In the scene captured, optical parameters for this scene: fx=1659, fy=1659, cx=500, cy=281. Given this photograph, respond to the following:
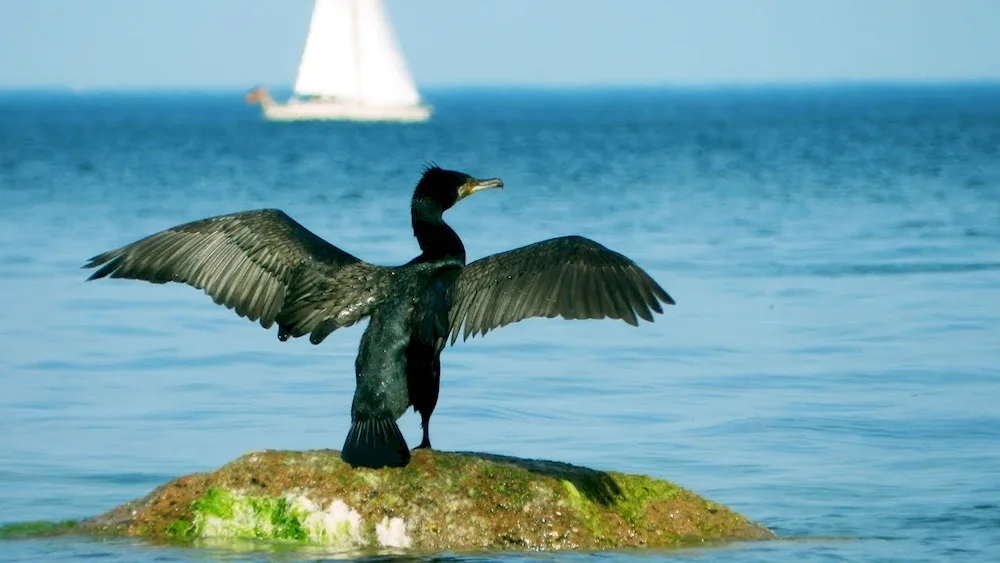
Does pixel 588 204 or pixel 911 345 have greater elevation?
pixel 588 204

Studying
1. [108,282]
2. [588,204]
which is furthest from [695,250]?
[588,204]

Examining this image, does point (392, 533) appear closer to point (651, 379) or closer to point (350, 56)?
point (651, 379)

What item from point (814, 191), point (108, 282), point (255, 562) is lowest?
Answer: point (255, 562)

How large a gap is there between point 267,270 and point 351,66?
6359 cm

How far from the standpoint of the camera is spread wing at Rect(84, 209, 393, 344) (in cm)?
723

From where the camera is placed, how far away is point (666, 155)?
5275 centimetres

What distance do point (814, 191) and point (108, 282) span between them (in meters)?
19.0

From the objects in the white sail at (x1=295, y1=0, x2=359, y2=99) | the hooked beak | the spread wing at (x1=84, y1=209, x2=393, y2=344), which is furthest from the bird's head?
the white sail at (x1=295, y1=0, x2=359, y2=99)

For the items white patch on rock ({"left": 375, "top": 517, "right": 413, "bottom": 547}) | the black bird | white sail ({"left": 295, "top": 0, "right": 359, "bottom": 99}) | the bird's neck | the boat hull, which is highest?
white sail ({"left": 295, "top": 0, "right": 359, "bottom": 99})

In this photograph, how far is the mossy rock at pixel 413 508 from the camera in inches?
263

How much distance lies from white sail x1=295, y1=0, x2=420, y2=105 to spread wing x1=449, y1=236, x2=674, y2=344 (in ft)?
202

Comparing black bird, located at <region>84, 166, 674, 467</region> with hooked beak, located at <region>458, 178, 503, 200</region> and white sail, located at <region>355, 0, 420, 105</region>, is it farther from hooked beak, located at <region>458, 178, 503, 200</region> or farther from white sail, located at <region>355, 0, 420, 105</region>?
white sail, located at <region>355, 0, 420, 105</region>

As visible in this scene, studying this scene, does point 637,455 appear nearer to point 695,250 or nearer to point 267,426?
point 267,426

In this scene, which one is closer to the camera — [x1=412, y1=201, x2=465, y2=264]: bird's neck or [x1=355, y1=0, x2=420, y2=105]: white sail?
[x1=412, y1=201, x2=465, y2=264]: bird's neck
